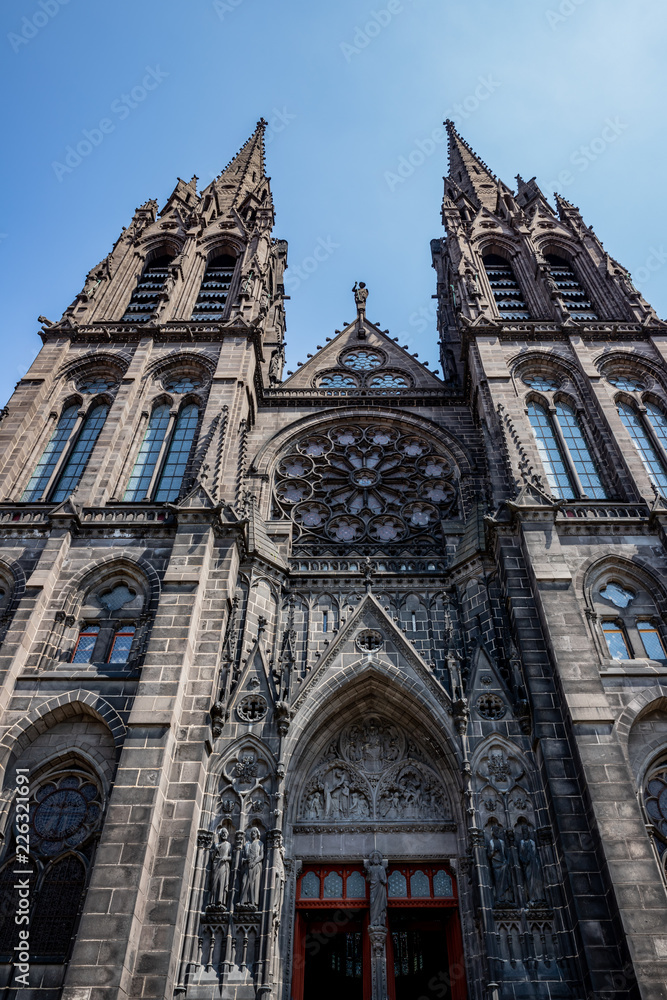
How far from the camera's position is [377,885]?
14.8m

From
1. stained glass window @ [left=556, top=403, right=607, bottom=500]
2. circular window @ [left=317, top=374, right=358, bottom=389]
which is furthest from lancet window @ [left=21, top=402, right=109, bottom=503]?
stained glass window @ [left=556, top=403, right=607, bottom=500]

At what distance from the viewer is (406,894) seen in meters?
15.0

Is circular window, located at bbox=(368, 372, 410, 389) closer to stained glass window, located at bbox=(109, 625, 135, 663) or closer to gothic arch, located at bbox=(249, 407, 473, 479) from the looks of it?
gothic arch, located at bbox=(249, 407, 473, 479)

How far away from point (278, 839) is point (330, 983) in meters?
4.48

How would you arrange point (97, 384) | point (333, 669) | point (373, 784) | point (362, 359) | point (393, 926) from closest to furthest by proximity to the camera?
point (393, 926) < point (373, 784) < point (333, 669) < point (97, 384) < point (362, 359)

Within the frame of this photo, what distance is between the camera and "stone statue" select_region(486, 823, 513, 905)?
A: 45.1 ft

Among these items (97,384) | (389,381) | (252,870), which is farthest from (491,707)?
(97,384)

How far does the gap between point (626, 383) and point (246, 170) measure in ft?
85.5

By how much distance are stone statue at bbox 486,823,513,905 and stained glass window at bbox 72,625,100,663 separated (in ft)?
29.6

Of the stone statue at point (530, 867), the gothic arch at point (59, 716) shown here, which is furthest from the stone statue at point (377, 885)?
the gothic arch at point (59, 716)

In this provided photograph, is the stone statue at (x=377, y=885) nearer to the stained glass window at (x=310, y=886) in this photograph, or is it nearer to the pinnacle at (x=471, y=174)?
the stained glass window at (x=310, y=886)

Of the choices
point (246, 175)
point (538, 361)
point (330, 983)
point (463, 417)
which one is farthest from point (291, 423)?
point (246, 175)

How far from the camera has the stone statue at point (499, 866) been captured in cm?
1374

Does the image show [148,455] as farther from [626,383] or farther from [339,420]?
[626,383]
